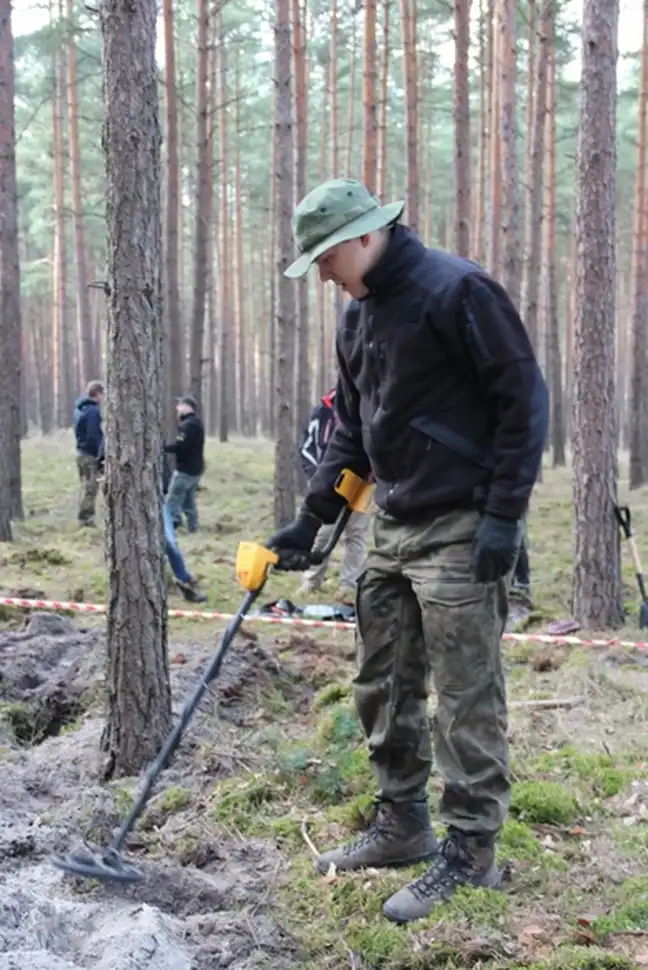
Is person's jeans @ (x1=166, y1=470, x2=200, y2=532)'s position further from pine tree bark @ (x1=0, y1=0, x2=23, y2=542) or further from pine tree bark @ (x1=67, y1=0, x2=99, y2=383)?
pine tree bark @ (x1=67, y1=0, x2=99, y2=383)

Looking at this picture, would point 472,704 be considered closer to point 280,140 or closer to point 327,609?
point 327,609

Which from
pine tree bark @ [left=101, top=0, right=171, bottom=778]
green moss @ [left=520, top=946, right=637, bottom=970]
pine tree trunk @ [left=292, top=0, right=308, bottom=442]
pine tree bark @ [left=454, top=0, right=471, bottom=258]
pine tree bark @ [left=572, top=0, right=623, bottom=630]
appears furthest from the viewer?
pine tree trunk @ [left=292, top=0, right=308, bottom=442]

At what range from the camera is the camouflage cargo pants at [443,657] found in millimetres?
3414

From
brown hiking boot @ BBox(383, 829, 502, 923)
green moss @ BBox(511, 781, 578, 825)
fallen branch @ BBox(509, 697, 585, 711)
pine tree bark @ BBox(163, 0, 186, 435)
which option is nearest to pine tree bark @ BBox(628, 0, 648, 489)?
pine tree bark @ BBox(163, 0, 186, 435)

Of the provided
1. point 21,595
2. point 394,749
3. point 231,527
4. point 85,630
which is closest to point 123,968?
point 394,749

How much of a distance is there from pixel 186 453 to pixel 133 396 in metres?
7.60

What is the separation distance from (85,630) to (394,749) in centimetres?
466

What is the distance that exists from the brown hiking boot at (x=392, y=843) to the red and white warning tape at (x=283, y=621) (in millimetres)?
3726

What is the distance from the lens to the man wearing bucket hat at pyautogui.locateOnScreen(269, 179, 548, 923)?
10.8 feet

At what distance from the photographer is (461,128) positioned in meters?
15.6

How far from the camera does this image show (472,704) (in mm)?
3447

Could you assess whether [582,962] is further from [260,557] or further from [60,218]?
[60,218]

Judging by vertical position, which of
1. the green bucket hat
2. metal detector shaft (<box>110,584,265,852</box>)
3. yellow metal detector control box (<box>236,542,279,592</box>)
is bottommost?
metal detector shaft (<box>110,584,265,852</box>)

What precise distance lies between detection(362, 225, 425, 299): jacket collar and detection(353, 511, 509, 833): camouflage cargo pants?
0.82 metres
